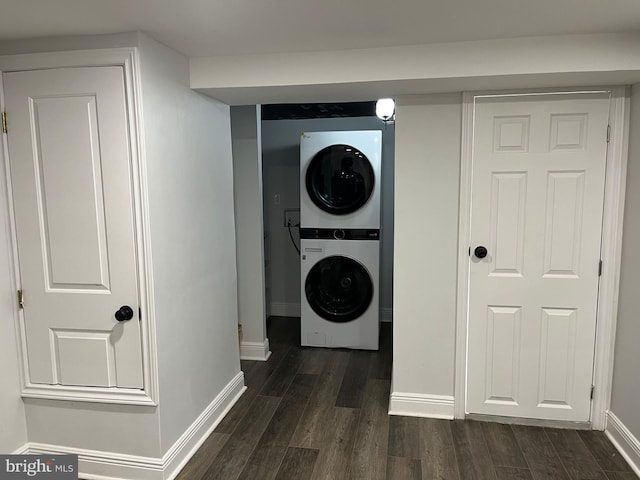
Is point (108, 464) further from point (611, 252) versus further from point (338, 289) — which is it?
point (611, 252)

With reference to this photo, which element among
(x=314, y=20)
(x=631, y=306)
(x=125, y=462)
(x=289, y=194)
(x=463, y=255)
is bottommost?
(x=125, y=462)

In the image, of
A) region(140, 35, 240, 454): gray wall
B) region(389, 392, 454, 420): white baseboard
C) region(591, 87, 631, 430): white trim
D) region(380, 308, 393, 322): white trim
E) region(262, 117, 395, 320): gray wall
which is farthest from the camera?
region(380, 308, 393, 322): white trim

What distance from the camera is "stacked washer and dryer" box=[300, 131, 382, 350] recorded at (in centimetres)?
392

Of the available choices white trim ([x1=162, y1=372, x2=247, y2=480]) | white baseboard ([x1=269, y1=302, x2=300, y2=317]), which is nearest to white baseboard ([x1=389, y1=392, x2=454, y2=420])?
white trim ([x1=162, y1=372, x2=247, y2=480])

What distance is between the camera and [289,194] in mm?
4945

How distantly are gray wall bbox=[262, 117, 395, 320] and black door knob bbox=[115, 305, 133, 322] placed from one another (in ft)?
9.40

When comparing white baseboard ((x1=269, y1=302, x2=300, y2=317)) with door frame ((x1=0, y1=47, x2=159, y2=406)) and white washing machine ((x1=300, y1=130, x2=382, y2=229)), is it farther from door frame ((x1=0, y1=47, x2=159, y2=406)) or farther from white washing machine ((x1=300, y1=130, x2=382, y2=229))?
door frame ((x1=0, y1=47, x2=159, y2=406))

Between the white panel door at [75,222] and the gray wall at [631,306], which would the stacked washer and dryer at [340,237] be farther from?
Result: the white panel door at [75,222]

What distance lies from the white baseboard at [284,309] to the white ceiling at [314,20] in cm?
326

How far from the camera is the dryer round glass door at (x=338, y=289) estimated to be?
4051mm

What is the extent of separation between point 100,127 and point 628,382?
3.03 meters

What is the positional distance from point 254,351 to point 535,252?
2.37 meters

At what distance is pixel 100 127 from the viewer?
2133mm

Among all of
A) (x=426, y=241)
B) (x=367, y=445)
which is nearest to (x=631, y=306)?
(x=426, y=241)
